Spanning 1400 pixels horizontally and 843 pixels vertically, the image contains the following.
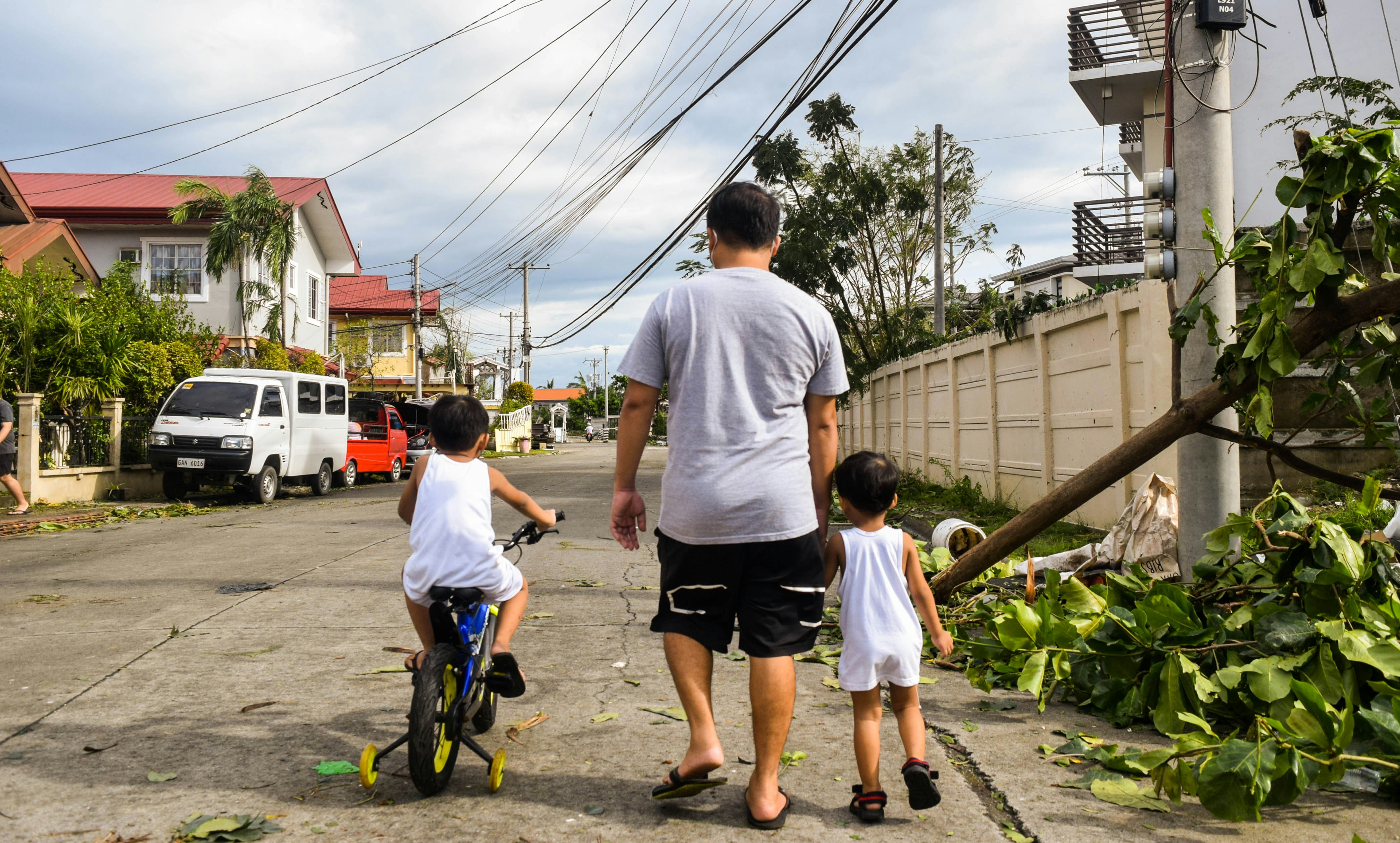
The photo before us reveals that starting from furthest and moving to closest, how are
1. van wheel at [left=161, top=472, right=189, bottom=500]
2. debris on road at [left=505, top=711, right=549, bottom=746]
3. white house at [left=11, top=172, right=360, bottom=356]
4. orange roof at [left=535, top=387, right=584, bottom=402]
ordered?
orange roof at [left=535, top=387, right=584, bottom=402]
white house at [left=11, top=172, right=360, bottom=356]
van wheel at [left=161, top=472, right=189, bottom=500]
debris on road at [left=505, top=711, right=549, bottom=746]

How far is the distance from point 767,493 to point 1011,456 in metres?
9.52

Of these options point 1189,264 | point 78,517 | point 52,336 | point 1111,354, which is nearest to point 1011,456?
point 1111,354

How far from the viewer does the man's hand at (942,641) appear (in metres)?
3.10

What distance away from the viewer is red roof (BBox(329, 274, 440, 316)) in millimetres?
46875

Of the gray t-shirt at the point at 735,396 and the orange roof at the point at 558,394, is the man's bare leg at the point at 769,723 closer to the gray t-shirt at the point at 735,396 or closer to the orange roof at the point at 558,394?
the gray t-shirt at the point at 735,396

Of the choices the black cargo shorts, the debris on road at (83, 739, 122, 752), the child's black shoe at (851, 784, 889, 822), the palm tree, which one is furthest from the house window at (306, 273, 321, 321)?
the child's black shoe at (851, 784, 889, 822)

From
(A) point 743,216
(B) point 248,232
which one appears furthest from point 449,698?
(B) point 248,232

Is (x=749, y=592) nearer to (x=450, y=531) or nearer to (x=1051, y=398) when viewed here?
(x=450, y=531)

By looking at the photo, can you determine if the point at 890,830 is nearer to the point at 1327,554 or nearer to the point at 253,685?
Result: the point at 1327,554

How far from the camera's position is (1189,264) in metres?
5.22

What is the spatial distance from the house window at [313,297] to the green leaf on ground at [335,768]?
3047cm

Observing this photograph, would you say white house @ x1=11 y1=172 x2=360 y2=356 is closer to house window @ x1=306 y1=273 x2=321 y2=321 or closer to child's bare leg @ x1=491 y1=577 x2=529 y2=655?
house window @ x1=306 y1=273 x2=321 y2=321

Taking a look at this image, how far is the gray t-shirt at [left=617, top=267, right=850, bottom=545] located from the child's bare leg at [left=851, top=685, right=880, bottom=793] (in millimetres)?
553

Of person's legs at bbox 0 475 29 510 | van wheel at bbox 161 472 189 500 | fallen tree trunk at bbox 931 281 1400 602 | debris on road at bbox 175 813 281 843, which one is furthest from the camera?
van wheel at bbox 161 472 189 500
